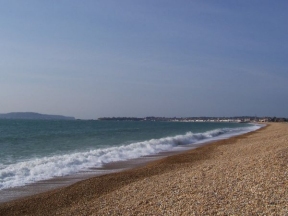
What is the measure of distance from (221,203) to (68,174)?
31.1ft

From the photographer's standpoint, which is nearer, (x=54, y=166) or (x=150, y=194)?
(x=150, y=194)

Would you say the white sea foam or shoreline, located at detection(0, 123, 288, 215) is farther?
the white sea foam

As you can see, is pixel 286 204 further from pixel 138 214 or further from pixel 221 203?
pixel 138 214

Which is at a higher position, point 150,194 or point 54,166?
point 150,194

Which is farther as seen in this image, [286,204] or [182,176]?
[182,176]

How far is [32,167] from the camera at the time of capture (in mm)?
16719

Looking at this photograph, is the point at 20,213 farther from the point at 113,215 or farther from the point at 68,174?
the point at 68,174

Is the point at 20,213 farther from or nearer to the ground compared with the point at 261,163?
nearer to the ground

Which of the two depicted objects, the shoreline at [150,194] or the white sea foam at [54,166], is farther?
the white sea foam at [54,166]

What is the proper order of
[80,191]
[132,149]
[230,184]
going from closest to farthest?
1. [230,184]
2. [80,191]
3. [132,149]

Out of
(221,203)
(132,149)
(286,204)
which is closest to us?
(286,204)

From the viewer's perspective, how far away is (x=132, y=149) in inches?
1016

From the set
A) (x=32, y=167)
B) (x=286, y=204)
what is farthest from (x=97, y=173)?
(x=286, y=204)

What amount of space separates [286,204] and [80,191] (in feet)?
22.2
